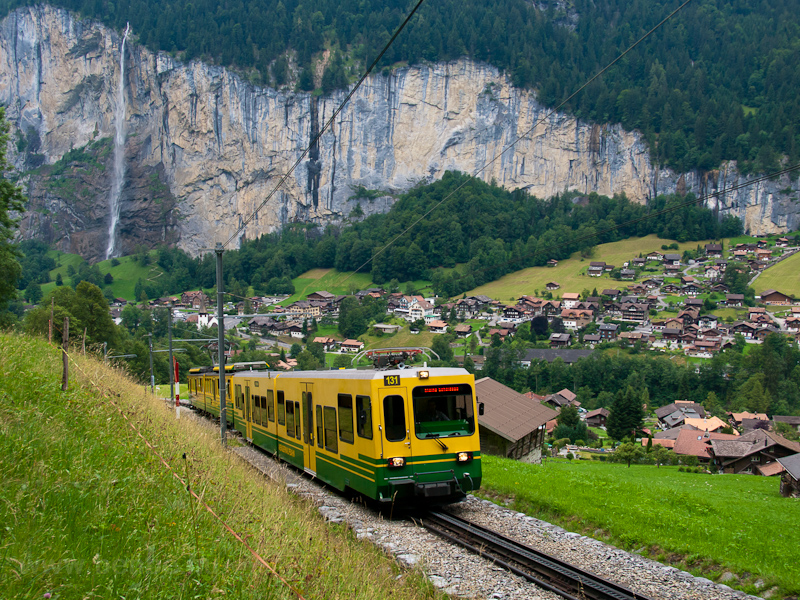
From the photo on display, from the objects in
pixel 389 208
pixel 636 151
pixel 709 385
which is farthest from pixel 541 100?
pixel 709 385

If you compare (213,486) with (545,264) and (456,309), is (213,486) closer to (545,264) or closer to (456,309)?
(456,309)

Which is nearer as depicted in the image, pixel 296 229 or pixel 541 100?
pixel 296 229

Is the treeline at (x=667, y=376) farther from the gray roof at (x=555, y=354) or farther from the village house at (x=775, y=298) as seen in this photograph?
the village house at (x=775, y=298)

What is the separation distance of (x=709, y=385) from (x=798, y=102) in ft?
442

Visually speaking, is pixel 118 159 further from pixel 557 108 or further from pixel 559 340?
pixel 557 108

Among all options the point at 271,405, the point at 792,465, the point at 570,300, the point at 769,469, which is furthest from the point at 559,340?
the point at 271,405

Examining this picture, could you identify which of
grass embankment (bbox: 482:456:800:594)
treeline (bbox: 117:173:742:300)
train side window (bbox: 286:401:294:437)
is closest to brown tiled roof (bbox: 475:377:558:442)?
grass embankment (bbox: 482:456:800:594)

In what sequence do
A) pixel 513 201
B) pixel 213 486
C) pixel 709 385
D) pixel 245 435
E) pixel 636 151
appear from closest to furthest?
1. pixel 213 486
2. pixel 245 435
3. pixel 709 385
4. pixel 513 201
5. pixel 636 151

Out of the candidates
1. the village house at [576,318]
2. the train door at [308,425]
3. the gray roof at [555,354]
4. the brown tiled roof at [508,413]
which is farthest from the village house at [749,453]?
the village house at [576,318]

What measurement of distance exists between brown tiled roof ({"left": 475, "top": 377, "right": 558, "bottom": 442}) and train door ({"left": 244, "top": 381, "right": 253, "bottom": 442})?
29.6ft

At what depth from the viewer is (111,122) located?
182 m

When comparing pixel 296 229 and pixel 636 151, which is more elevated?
pixel 636 151

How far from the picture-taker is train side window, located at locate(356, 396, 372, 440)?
33.0 ft

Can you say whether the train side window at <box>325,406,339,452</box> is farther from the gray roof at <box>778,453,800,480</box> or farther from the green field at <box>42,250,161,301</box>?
the green field at <box>42,250,161,301</box>
